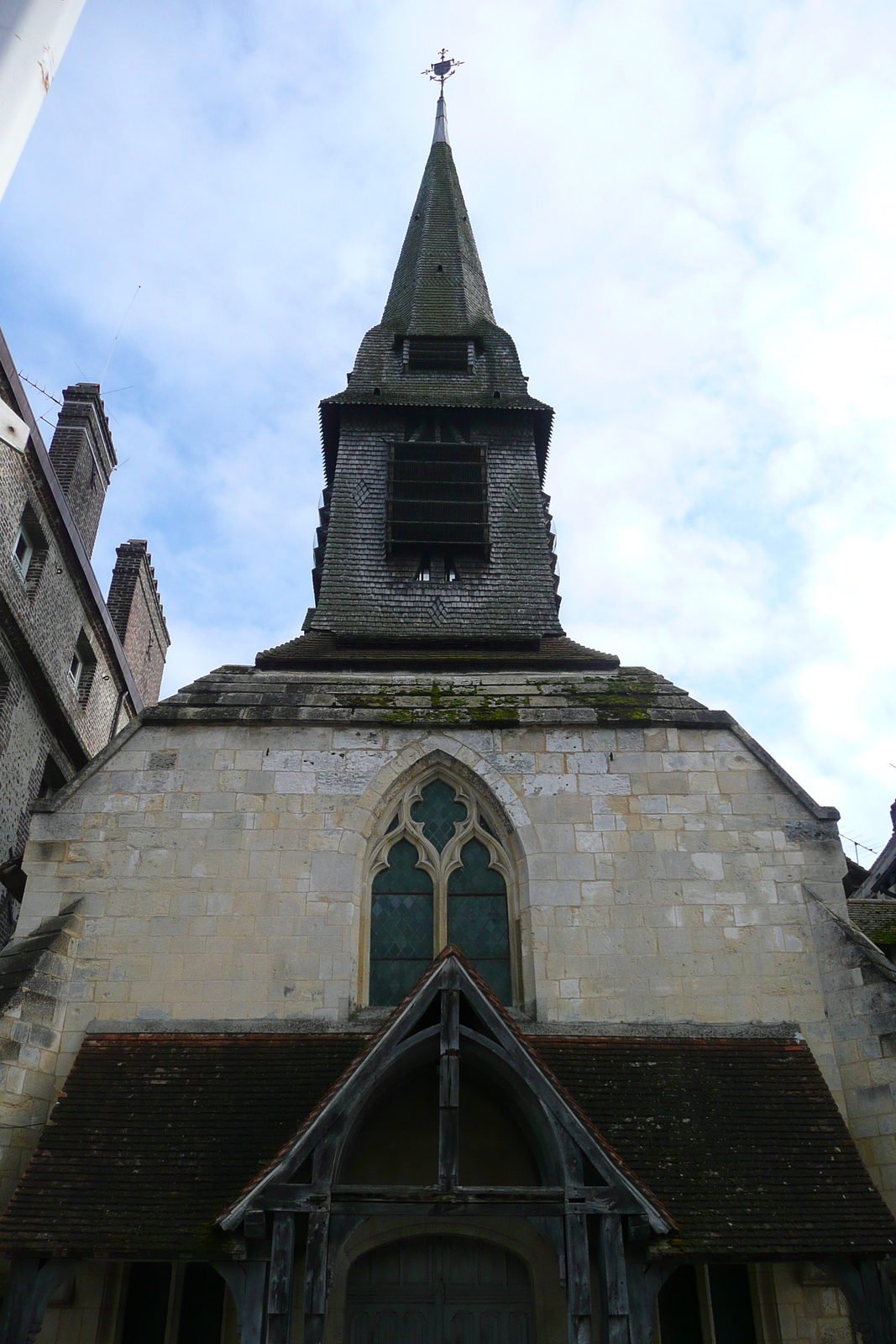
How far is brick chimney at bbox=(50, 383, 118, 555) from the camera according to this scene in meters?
15.8

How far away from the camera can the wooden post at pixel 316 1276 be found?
19.4 ft

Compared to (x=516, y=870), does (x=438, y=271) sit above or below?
above

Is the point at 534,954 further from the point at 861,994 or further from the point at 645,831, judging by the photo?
the point at 861,994

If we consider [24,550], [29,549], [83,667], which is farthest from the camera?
[83,667]

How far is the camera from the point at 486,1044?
6.72 meters

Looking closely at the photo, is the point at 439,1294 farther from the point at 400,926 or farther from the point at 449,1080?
the point at 400,926

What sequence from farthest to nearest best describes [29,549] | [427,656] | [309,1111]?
1. [29,549]
2. [427,656]
3. [309,1111]

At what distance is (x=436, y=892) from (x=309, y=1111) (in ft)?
8.49

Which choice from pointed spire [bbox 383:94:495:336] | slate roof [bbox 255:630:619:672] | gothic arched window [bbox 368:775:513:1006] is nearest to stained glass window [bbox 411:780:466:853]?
gothic arched window [bbox 368:775:513:1006]

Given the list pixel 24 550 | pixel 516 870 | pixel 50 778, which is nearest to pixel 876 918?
pixel 516 870

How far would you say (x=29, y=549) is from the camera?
45.0ft

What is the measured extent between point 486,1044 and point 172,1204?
240 cm

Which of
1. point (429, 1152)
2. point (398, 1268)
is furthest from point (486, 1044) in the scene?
point (398, 1268)

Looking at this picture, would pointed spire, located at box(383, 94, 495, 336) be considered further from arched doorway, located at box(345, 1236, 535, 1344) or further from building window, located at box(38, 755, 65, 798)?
arched doorway, located at box(345, 1236, 535, 1344)
